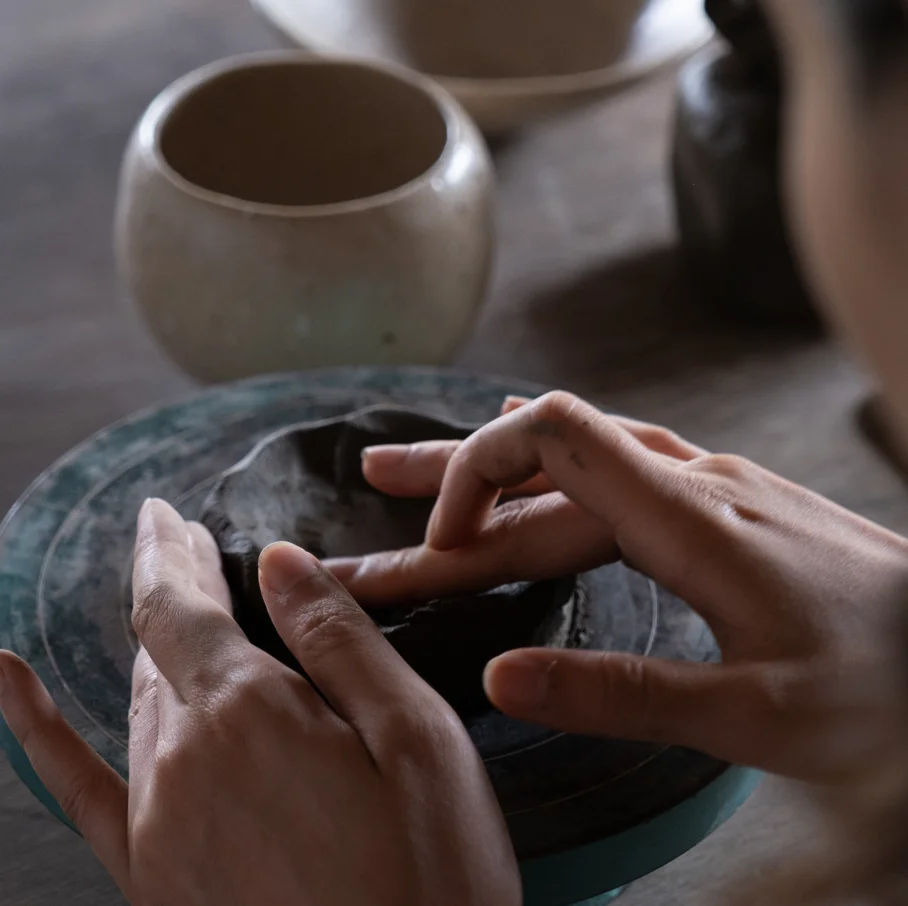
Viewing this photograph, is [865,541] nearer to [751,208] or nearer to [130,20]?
[751,208]

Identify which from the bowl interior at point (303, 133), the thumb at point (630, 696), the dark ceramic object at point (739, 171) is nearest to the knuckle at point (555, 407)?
the thumb at point (630, 696)

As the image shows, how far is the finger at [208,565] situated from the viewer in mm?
500

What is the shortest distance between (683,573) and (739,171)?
54 cm

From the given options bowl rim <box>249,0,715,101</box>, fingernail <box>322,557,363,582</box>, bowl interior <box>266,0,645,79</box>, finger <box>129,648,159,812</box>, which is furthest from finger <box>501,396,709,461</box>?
bowl interior <box>266,0,645,79</box>

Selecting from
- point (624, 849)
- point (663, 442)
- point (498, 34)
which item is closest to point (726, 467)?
point (663, 442)

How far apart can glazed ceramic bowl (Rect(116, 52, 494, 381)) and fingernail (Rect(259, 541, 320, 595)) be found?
0.29 metres

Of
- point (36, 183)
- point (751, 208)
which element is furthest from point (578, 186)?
point (36, 183)

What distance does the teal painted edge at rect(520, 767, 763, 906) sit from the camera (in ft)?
1.44

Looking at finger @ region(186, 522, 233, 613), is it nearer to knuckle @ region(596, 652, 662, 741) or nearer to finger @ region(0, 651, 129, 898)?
finger @ region(0, 651, 129, 898)

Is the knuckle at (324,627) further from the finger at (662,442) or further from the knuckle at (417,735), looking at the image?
the finger at (662,442)

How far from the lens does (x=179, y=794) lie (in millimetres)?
407

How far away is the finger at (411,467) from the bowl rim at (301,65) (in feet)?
0.66

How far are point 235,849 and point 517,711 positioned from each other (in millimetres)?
112

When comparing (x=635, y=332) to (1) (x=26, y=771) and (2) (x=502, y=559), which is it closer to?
(2) (x=502, y=559)
